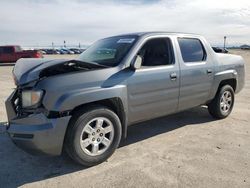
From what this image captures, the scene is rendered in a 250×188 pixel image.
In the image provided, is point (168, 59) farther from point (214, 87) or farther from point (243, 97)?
point (243, 97)

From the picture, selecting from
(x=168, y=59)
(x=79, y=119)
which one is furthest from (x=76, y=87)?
(x=168, y=59)

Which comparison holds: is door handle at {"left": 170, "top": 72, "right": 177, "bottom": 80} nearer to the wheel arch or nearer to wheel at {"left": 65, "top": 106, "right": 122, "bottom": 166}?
the wheel arch

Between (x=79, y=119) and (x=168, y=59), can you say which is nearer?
(x=79, y=119)

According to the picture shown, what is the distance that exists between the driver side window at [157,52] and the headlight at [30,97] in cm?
176

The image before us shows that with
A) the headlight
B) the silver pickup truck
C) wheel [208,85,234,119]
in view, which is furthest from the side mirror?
wheel [208,85,234,119]

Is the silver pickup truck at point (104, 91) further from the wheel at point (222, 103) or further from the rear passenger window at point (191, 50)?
the wheel at point (222, 103)

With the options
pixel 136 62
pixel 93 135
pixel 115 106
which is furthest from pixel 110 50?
pixel 93 135

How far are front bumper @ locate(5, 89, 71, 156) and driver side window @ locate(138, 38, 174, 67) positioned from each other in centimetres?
173

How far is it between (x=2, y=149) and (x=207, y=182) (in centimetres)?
308

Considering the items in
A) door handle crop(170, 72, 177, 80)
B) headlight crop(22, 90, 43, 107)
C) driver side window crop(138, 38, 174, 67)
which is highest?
driver side window crop(138, 38, 174, 67)

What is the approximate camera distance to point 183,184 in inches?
146

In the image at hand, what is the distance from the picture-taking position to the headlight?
12.8 feet

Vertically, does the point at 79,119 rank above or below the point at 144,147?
above

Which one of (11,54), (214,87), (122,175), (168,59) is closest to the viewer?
(122,175)
